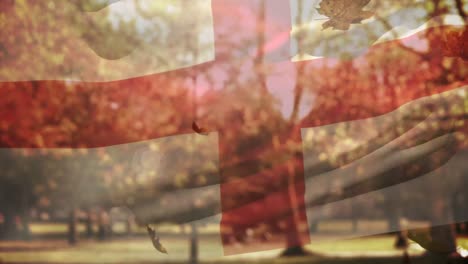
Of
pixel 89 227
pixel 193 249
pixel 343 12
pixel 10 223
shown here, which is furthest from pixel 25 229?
pixel 343 12

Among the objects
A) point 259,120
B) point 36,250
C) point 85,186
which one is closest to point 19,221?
point 36,250

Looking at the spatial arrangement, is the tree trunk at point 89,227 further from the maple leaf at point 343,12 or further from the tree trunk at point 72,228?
the maple leaf at point 343,12

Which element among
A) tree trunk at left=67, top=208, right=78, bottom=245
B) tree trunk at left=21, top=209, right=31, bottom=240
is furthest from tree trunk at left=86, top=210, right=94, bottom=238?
tree trunk at left=21, top=209, right=31, bottom=240

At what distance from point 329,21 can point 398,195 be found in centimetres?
100

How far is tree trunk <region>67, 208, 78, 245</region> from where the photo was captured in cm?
265

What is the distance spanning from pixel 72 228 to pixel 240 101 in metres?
1.51

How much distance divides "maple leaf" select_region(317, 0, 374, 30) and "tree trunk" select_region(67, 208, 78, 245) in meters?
1.74

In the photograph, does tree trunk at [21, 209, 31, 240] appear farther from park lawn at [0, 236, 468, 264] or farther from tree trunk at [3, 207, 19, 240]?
park lawn at [0, 236, 468, 264]

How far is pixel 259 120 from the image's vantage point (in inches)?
74.9

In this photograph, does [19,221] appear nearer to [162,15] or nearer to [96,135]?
[96,135]

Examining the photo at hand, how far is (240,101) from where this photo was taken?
70.1 inches

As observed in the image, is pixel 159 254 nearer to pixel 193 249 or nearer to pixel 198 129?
pixel 193 249

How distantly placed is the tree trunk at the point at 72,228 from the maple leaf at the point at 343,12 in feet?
5.70

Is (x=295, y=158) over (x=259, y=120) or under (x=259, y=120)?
under
